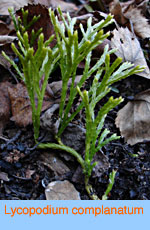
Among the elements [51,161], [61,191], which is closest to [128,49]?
[51,161]

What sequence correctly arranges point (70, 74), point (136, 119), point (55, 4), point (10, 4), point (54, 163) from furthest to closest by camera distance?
point (55, 4), point (10, 4), point (136, 119), point (54, 163), point (70, 74)

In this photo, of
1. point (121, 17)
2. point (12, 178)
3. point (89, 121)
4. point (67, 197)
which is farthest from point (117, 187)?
point (121, 17)

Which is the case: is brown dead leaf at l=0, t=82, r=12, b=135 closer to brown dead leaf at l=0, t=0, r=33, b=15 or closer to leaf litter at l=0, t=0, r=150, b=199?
leaf litter at l=0, t=0, r=150, b=199

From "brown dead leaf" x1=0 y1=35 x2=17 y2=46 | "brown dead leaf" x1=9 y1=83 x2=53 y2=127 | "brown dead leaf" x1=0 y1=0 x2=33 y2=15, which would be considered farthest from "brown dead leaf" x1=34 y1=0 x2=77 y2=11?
"brown dead leaf" x1=9 y1=83 x2=53 y2=127

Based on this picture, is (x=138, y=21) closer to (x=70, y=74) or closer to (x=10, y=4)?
(x=10, y=4)

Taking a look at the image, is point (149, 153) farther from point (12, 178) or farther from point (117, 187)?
point (12, 178)
